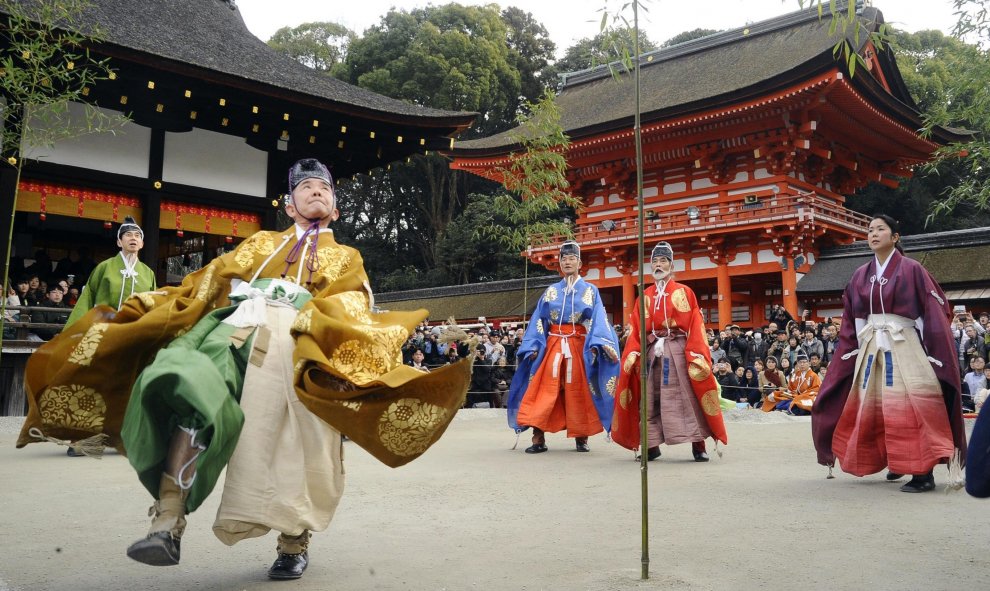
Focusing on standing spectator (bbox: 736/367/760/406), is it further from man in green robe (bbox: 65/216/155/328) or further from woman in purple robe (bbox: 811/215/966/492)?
man in green robe (bbox: 65/216/155/328)

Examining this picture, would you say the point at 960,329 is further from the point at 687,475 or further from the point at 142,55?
the point at 142,55

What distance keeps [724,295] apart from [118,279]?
1467 centimetres

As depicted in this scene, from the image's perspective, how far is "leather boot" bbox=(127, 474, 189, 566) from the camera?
241 centimetres

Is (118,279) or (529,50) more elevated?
(529,50)

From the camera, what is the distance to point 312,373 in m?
2.80

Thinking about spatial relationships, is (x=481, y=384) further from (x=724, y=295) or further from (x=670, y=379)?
(x=724, y=295)

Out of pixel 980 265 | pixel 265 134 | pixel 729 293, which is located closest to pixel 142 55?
pixel 265 134

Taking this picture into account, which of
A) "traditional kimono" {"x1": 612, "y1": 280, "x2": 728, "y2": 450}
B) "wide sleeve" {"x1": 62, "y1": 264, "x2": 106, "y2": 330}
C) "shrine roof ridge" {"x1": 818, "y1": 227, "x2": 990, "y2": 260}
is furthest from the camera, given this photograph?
"shrine roof ridge" {"x1": 818, "y1": 227, "x2": 990, "y2": 260}

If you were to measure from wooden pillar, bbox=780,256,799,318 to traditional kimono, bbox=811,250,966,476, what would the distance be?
1293 cm

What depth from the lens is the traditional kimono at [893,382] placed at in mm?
4859

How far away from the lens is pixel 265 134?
38.2 feet

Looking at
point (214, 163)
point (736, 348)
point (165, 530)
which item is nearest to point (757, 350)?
point (736, 348)

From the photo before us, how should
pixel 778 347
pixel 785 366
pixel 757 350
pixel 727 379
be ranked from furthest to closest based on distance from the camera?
pixel 757 350 → pixel 727 379 → pixel 778 347 → pixel 785 366

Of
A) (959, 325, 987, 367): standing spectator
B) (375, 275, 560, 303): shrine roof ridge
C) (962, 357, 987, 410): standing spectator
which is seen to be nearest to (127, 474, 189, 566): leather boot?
(962, 357, 987, 410): standing spectator
